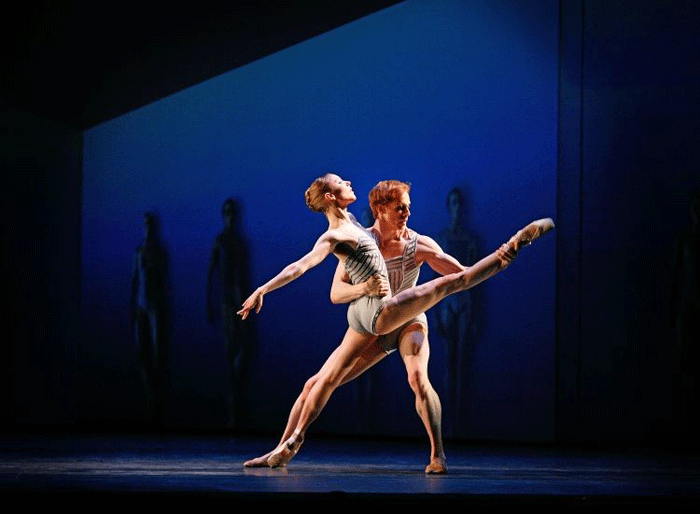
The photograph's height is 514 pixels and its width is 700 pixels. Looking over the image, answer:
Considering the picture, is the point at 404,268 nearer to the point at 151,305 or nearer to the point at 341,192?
the point at 341,192

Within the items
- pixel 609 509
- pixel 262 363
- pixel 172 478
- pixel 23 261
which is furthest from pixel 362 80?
pixel 609 509

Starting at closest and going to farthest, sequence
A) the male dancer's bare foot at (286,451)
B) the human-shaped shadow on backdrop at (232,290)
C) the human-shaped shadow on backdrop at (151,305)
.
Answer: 1. the male dancer's bare foot at (286,451)
2. the human-shaped shadow on backdrop at (232,290)
3. the human-shaped shadow on backdrop at (151,305)

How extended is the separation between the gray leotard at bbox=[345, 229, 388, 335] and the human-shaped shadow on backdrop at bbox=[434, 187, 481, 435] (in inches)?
127

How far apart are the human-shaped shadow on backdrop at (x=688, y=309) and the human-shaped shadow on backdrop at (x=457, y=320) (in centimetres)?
155

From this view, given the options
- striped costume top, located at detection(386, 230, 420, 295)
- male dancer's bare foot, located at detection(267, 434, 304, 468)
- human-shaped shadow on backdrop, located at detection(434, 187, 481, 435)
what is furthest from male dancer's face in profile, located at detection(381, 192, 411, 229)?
human-shaped shadow on backdrop, located at detection(434, 187, 481, 435)

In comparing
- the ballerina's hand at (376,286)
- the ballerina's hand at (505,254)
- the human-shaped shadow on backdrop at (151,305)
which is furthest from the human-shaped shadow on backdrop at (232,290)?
the ballerina's hand at (505,254)

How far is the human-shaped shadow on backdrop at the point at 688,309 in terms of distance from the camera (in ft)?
28.3

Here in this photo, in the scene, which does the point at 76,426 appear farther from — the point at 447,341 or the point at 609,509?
the point at 609,509

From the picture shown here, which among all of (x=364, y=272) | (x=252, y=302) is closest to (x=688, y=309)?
(x=364, y=272)

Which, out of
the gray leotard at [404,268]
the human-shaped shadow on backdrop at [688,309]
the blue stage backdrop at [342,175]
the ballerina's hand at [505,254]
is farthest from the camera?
the blue stage backdrop at [342,175]

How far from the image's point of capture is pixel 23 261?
973 centimetres

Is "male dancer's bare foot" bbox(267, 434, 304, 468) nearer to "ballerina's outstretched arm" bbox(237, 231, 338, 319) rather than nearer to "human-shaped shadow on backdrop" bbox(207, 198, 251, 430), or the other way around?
"ballerina's outstretched arm" bbox(237, 231, 338, 319)

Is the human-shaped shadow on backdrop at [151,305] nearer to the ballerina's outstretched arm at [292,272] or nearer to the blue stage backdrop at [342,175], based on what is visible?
the blue stage backdrop at [342,175]

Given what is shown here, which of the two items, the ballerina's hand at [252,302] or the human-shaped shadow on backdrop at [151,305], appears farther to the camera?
the human-shaped shadow on backdrop at [151,305]
